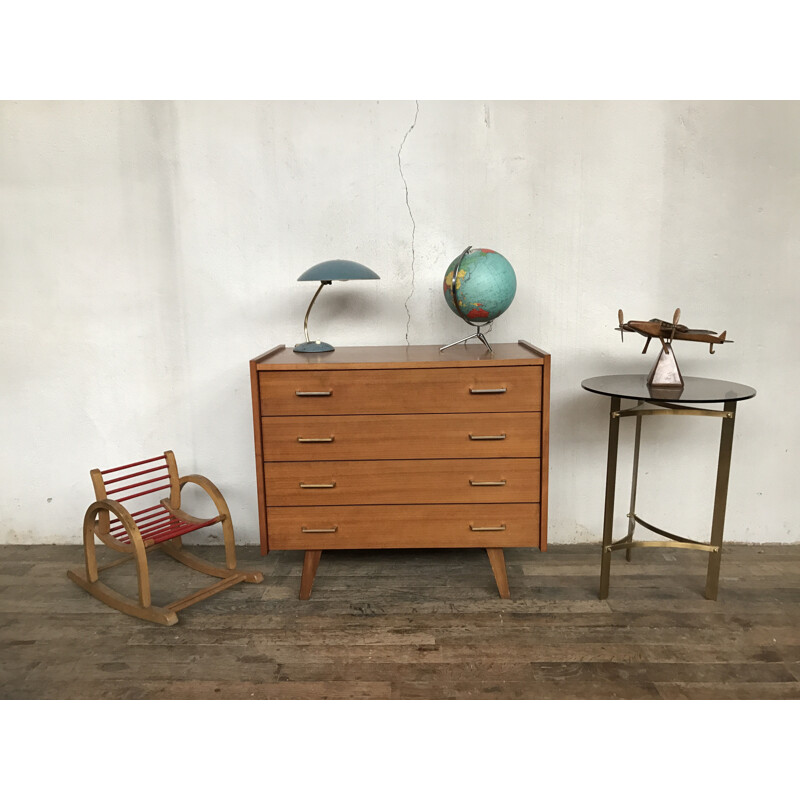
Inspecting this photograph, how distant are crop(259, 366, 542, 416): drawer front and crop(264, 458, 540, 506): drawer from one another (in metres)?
0.24

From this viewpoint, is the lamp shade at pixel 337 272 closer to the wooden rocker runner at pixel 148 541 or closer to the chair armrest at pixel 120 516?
the wooden rocker runner at pixel 148 541

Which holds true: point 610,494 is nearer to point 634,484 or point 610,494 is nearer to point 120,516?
point 634,484

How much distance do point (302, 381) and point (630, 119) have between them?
7.03 feet

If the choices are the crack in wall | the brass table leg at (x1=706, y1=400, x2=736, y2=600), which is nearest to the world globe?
the crack in wall

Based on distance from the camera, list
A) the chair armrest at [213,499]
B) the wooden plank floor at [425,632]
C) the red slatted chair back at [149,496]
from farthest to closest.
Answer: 1. the chair armrest at [213,499]
2. the red slatted chair back at [149,496]
3. the wooden plank floor at [425,632]

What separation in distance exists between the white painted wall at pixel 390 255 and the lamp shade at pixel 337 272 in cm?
45

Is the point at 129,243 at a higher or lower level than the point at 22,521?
higher

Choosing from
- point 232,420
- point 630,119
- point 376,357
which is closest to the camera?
point 376,357

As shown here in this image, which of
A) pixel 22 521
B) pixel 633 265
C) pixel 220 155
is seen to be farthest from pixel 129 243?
pixel 633 265

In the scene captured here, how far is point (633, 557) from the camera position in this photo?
11.3 feet

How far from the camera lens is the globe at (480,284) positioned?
289 centimetres

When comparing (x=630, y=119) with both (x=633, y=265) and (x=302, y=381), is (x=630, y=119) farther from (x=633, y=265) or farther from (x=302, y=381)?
(x=302, y=381)

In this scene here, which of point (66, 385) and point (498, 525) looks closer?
point (498, 525)

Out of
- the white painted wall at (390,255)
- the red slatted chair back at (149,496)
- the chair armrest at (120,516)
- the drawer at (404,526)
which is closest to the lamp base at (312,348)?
the white painted wall at (390,255)
